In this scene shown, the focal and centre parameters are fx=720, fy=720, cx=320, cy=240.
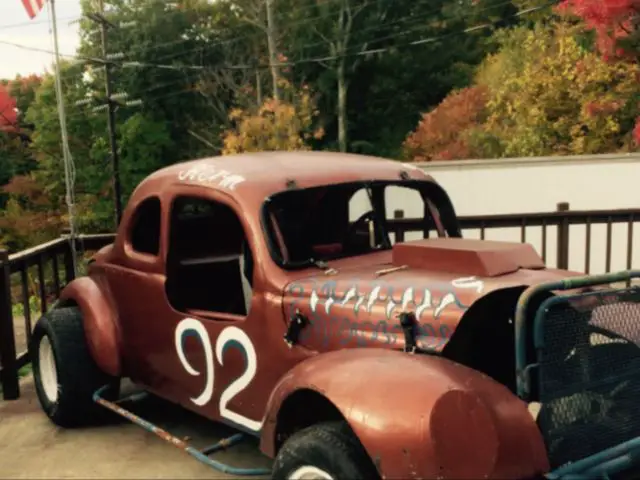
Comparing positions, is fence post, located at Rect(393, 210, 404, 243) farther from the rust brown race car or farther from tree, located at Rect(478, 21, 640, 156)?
tree, located at Rect(478, 21, 640, 156)

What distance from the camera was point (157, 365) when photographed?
4273mm

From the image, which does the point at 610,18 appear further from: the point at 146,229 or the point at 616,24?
the point at 146,229

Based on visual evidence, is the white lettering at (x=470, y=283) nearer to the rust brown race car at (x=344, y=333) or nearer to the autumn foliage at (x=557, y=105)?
the rust brown race car at (x=344, y=333)

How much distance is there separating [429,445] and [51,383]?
3402mm

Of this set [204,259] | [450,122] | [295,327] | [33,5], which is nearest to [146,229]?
[204,259]

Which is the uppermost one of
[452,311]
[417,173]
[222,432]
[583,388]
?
[417,173]

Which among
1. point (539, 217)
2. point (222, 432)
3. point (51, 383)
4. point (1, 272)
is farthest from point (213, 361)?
point (539, 217)

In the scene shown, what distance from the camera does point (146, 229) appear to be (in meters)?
4.64

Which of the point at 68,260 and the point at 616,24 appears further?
the point at 616,24

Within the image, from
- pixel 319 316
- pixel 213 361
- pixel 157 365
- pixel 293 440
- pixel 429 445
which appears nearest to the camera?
pixel 429 445

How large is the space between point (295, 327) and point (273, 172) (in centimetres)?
94

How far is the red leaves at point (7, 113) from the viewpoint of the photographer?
152ft

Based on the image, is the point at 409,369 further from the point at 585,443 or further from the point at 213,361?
the point at 213,361

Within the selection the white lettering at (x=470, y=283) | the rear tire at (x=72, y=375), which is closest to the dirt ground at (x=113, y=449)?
the rear tire at (x=72, y=375)
